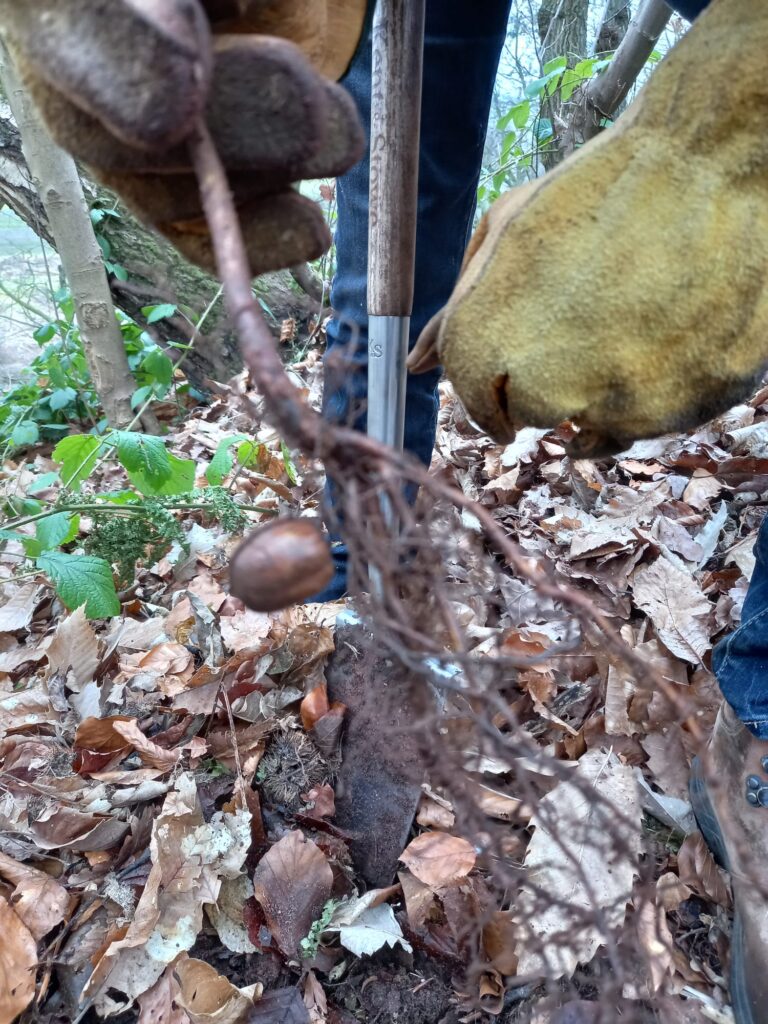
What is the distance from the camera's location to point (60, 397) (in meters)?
3.68

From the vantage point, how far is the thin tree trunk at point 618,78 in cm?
304

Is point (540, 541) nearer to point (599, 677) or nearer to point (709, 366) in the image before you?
point (599, 677)

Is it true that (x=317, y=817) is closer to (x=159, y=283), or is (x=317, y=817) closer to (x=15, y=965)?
(x=15, y=965)

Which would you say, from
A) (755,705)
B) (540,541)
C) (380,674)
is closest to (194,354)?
(540,541)

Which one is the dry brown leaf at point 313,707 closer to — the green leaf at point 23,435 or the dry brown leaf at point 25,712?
the dry brown leaf at point 25,712

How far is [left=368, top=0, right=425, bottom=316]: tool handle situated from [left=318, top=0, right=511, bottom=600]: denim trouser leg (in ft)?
0.66

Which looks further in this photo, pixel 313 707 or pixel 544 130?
pixel 544 130

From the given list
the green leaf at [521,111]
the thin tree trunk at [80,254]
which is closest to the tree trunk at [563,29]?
the green leaf at [521,111]

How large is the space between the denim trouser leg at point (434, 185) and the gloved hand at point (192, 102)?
1.94 feet

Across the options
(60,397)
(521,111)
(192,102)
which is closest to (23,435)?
(60,397)

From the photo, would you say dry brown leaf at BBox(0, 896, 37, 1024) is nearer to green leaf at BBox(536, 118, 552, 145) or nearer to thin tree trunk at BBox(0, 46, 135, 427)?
thin tree trunk at BBox(0, 46, 135, 427)

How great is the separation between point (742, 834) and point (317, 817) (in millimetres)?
802

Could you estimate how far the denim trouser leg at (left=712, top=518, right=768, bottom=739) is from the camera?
117 cm

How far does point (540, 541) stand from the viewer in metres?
1.98
